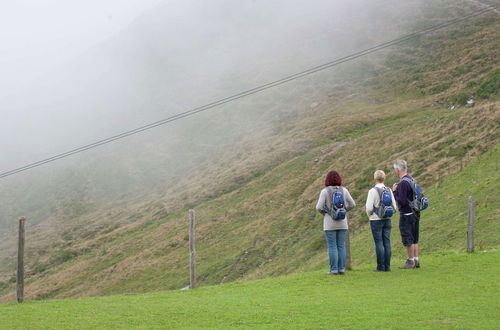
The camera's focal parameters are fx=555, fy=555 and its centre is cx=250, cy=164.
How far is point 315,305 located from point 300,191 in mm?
30868

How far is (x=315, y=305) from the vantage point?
10.4 m

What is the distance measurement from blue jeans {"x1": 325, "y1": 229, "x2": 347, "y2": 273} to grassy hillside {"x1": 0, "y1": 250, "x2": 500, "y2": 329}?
413 mm

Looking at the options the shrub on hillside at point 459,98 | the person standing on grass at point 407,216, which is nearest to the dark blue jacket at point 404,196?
the person standing on grass at point 407,216

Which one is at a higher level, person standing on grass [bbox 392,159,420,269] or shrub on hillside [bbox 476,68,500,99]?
shrub on hillside [bbox 476,68,500,99]

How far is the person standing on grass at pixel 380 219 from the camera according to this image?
13.4m

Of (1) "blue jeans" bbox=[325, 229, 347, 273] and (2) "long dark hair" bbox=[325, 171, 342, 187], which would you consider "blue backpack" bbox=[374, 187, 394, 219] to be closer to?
(1) "blue jeans" bbox=[325, 229, 347, 273]

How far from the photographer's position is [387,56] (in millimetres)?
93250

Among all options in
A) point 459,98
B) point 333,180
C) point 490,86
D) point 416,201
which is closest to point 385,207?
point 416,201

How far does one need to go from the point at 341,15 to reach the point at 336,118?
253 feet

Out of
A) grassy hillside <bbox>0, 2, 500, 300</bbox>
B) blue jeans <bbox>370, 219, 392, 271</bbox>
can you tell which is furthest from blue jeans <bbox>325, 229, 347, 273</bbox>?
grassy hillside <bbox>0, 2, 500, 300</bbox>

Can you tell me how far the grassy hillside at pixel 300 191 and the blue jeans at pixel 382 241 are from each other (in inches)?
212

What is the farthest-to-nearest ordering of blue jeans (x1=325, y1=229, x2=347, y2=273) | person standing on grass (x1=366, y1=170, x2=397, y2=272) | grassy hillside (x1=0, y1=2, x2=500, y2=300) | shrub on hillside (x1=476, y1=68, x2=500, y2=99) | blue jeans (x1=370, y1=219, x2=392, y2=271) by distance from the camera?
shrub on hillside (x1=476, y1=68, x2=500, y2=99), grassy hillside (x1=0, y1=2, x2=500, y2=300), blue jeans (x1=325, y1=229, x2=347, y2=273), blue jeans (x1=370, y1=219, x2=392, y2=271), person standing on grass (x1=366, y1=170, x2=397, y2=272)

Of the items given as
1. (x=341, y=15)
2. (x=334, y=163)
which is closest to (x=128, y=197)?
(x=334, y=163)

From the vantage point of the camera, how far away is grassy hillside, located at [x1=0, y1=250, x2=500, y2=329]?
357 inches
